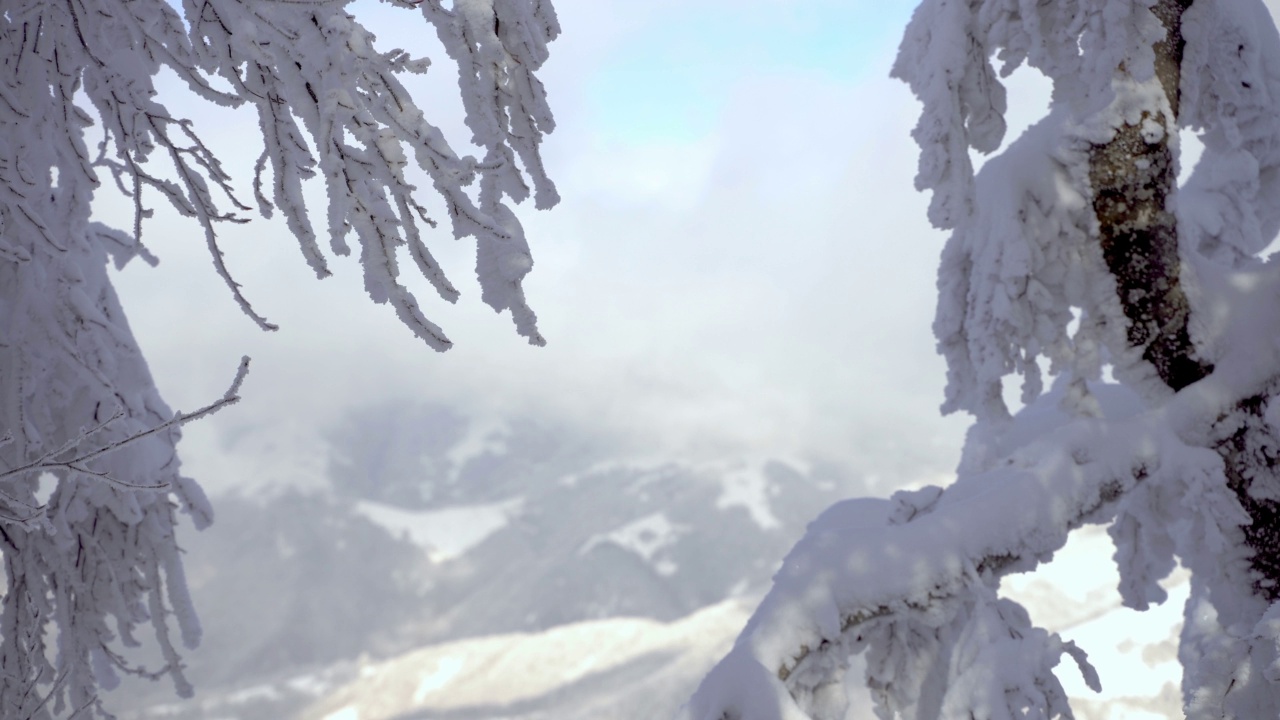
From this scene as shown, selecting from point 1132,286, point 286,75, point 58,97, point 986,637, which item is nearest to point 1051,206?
point 1132,286

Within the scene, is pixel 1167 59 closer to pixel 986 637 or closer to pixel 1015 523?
pixel 1015 523

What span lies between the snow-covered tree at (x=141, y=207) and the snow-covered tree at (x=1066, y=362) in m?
1.60

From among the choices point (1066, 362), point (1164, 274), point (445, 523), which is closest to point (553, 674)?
point (445, 523)

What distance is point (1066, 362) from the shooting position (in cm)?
268

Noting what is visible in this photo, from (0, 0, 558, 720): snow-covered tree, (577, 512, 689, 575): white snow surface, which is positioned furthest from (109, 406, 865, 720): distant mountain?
(0, 0, 558, 720): snow-covered tree

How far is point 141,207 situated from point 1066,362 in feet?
10.3

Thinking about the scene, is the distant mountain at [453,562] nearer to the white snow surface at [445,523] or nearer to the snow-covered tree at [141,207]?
the white snow surface at [445,523]

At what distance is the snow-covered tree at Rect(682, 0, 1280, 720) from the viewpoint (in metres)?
2.26

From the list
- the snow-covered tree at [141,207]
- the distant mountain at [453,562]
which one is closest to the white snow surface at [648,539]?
the distant mountain at [453,562]

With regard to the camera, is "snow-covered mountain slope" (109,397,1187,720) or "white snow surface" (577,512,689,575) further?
"white snow surface" (577,512,689,575)

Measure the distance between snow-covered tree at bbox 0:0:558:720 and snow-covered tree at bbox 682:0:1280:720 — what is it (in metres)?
1.60

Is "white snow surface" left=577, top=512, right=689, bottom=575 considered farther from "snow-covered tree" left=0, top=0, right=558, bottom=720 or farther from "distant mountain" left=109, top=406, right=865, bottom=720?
"snow-covered tree" left=0, top=0, right=558, bottom=720

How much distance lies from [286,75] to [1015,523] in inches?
99.5

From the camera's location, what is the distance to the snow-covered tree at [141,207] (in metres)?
1.20
